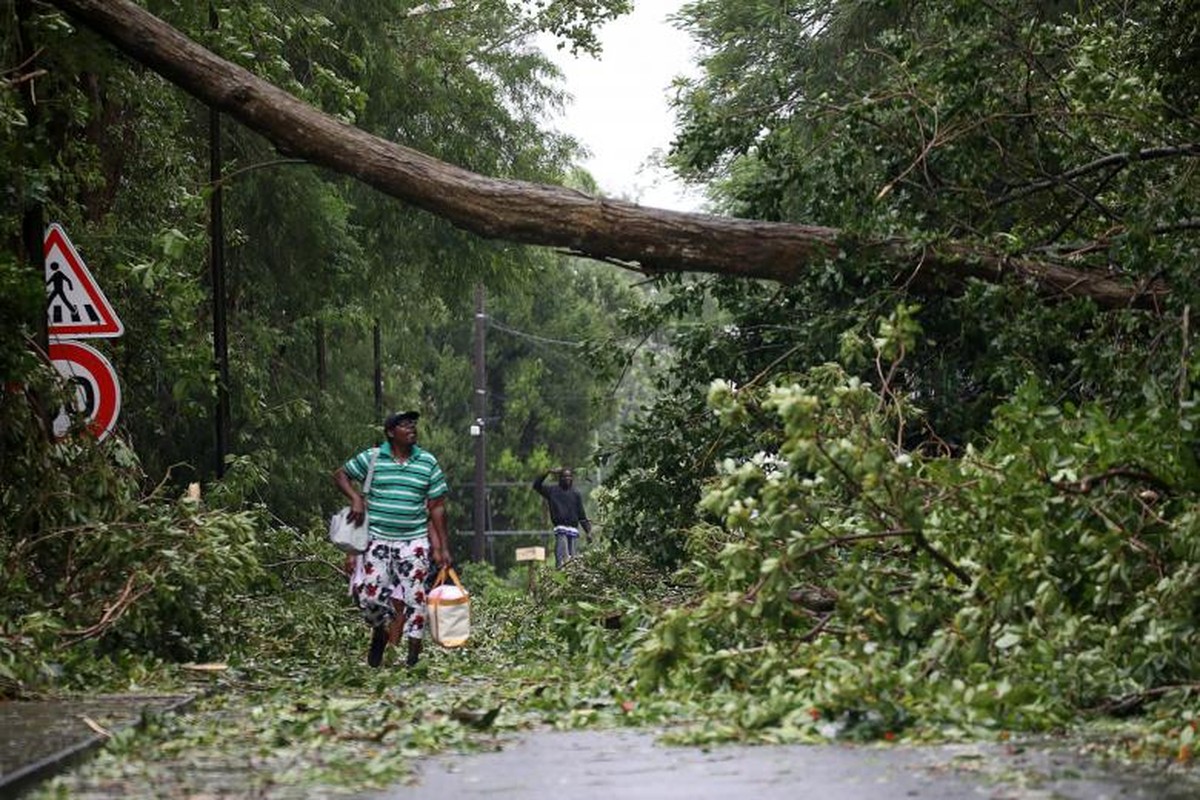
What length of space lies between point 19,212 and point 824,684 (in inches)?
236

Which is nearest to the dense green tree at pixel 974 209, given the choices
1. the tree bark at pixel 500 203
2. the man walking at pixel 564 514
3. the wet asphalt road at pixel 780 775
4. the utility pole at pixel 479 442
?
the tree bark at pixel 500 203

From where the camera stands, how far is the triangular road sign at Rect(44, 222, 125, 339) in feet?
38.8

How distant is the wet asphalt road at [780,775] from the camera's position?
5828 millimetres

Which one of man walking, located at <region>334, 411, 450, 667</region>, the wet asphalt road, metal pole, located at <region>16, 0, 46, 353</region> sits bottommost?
the wet asphalt road

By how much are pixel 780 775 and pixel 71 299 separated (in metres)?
6.82

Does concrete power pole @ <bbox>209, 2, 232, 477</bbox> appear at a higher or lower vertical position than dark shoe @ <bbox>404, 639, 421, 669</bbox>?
higher

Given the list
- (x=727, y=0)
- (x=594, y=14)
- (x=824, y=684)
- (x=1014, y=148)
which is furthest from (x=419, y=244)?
(x=824, y=684)

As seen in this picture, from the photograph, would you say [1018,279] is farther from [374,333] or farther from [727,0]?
[374,333]

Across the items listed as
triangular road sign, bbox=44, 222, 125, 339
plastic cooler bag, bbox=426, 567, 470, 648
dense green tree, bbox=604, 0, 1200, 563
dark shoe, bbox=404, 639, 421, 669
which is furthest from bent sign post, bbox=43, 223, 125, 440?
dense green tree, bbox=604, 0, 1200, 563

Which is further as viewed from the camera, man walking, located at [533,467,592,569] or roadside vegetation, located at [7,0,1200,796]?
man walking, located at [533,467,592,569]

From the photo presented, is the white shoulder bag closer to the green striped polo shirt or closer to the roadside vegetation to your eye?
the green striped polo shirt

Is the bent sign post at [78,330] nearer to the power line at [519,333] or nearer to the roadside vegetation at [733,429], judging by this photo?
the roadside vegetation at [733,429]

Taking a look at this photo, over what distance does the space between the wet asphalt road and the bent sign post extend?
517cm

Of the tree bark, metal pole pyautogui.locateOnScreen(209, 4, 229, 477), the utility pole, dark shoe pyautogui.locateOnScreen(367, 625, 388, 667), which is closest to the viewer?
dark shoe pyautogui.locateOnScreen(367, 625, 388, 667)
